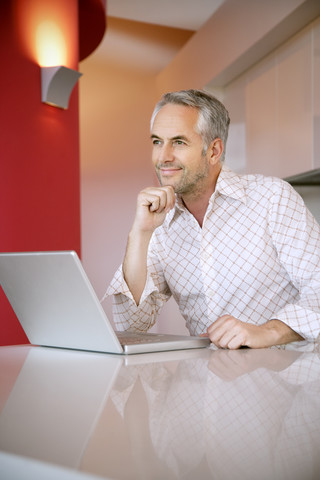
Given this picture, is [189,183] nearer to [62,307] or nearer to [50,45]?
[62,307]

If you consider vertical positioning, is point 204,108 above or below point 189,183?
above

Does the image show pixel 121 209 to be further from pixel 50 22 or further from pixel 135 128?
pixel 50 22

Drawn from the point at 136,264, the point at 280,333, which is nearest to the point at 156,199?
the point at 136,264

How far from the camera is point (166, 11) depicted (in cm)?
463

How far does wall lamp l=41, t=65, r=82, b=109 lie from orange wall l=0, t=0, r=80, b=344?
0.04 m

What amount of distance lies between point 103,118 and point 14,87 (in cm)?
325

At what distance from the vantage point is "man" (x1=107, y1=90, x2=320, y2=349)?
165 centimetres

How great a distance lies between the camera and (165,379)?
83 centimetres

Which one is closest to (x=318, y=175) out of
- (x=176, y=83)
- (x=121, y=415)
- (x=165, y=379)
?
(x=176, y=83)

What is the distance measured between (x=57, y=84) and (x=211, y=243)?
185 centimetres

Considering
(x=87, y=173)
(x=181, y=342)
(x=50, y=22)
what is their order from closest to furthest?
(x=181, y=342)
(x=50, y=22)
(x=87, y=173)

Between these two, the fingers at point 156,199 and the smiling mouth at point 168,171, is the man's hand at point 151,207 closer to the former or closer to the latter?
the fingers at point 156,199

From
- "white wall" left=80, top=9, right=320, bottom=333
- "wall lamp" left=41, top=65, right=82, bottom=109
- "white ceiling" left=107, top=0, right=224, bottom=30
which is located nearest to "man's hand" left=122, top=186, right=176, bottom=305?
"wall lamp" left=41, top=65, right=82, bottom=109

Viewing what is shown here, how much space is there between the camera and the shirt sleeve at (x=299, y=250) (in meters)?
1.44
